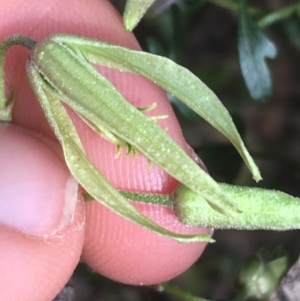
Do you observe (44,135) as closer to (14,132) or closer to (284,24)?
(14,132)

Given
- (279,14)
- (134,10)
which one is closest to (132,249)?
(134,10)

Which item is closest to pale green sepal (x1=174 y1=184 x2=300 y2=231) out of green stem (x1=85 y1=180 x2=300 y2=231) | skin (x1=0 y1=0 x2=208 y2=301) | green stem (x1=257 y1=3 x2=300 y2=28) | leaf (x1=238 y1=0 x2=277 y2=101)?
green stem (x1=85 y1=180 x2=300 y2=231)

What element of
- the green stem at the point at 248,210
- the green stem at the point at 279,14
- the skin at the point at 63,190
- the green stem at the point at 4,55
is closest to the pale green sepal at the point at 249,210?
the green stem at the point at 248,210

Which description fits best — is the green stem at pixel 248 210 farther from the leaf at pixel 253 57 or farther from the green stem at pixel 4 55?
the leaf at pixel 253 57

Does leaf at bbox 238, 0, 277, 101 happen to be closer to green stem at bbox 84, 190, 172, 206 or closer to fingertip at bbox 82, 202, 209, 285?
fingertip at bbox 82, 202, 209, 285

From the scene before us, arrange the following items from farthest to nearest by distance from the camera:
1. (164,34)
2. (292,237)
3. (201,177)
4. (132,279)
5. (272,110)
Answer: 1. (272,110)
2. (292,237)
3. (164,34)
4. (132,279)
5. (201,177)

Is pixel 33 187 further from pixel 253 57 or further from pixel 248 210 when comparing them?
pixel 253 57

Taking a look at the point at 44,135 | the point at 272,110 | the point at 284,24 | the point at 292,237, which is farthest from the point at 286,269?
the point at 272,110
